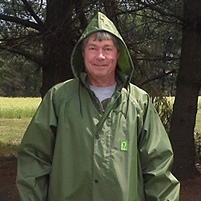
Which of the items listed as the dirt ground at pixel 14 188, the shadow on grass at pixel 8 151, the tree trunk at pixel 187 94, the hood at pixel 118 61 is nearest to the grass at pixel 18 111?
the shadow on grass at pixel 8 151

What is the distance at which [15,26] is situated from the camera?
6.24m

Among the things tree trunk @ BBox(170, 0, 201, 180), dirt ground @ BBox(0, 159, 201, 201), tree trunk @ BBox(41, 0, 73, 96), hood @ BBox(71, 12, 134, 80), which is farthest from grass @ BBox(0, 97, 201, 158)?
hood @ BBox(71, 12, 134, 80)

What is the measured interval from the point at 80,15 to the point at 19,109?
14.7 m

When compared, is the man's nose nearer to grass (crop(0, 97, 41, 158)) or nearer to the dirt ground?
the dirt ground

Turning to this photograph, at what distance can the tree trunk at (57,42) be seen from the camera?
4.74m

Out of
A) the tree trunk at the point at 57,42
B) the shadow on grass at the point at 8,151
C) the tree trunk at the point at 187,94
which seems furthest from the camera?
the shadow on grass at the point at 8,151

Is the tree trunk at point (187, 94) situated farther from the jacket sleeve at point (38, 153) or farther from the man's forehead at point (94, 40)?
the jacket sleeve at point (38, 153)

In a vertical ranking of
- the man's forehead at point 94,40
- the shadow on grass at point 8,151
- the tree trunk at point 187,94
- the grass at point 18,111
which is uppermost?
the man's forehead at point 94,40

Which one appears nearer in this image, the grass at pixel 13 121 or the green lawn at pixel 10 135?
the green lawn at pixel 10 135

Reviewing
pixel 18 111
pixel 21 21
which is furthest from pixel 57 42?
pixel 18 111

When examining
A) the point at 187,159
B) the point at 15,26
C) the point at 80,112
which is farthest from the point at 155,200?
the point at 15,26

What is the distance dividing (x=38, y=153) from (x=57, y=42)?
3000mm

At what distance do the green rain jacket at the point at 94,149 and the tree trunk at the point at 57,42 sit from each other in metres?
2.39

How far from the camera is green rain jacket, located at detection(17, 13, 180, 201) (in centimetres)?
208
